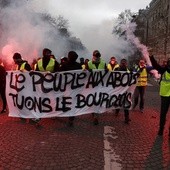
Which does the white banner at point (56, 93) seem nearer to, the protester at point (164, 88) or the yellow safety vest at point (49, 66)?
the yellow safety vest at point (49, 66)

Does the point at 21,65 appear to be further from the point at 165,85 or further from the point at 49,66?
the point at 165,85

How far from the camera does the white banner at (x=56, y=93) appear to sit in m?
8.27

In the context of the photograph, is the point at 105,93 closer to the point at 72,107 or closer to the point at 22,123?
the point at 72,107

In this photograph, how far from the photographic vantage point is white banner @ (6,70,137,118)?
827 cm

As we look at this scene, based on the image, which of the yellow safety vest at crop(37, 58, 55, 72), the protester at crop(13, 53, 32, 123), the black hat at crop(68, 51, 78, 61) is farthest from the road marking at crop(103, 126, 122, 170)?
the protester at crop(13, 53, 32, 123)

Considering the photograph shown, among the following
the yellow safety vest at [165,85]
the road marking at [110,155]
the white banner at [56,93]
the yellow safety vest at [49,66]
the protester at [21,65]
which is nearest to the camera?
the road marking at [110,155]

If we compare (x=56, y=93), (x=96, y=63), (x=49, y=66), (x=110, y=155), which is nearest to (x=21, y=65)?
(x=49, y=66)

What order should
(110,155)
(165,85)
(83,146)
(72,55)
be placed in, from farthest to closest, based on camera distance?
1. (72,55)
2. (165,85)
3. (83,146)
4. (110,155)

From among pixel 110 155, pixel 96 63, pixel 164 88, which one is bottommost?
pixel 110 155

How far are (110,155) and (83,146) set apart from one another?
69 cm

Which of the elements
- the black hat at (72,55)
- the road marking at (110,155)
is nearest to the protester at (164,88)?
the road marking at (110,155)

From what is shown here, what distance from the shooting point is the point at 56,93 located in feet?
27.5

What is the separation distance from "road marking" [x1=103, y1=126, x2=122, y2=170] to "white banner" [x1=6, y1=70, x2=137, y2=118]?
1218 millimetres

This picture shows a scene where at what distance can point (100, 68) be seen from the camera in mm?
8906
